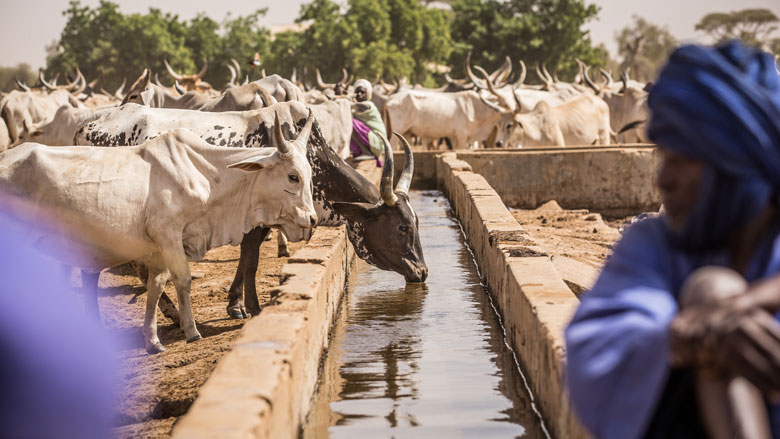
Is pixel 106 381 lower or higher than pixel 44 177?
lower

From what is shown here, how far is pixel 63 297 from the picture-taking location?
6121 mm

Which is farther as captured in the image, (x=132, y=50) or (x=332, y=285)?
(x=132, y=50)

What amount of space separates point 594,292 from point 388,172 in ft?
19.6

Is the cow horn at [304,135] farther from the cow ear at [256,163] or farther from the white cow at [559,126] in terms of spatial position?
the white cow at [559,126]

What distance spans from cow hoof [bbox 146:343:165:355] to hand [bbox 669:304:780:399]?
488 cm

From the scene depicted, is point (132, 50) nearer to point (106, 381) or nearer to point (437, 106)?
point (437, 106)

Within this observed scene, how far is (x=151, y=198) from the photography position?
20.0 ft

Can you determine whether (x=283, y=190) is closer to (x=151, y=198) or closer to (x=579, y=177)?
(x=151, y=198)

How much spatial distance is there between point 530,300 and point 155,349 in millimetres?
2492

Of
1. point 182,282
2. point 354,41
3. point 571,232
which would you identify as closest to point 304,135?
point 182,282

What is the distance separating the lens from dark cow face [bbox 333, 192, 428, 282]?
25.0ft

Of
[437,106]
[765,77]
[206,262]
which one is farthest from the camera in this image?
[437,106]

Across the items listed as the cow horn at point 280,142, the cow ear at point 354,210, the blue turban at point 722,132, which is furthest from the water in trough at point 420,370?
the blue turban at point 722,132

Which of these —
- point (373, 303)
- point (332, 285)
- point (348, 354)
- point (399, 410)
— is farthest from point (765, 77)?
point (373, 303)
